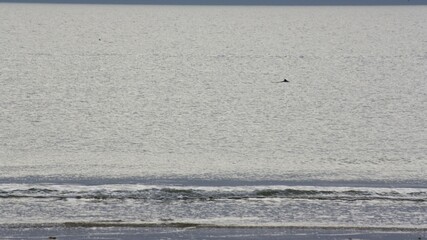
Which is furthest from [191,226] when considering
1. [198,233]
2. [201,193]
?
[201,193]

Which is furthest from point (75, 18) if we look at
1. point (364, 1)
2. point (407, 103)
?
point (407, 103)

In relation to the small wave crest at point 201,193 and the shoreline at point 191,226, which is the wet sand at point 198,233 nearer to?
the shoreline at point 191,226

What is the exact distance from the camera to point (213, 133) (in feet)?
24.3

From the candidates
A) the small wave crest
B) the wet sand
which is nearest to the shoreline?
the wet sand

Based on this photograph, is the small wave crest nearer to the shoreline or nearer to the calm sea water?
the calm sea water

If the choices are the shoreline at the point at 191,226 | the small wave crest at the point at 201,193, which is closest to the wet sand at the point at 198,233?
the shoreline at the point at 191,226

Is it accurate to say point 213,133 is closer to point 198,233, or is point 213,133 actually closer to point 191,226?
point 191,226

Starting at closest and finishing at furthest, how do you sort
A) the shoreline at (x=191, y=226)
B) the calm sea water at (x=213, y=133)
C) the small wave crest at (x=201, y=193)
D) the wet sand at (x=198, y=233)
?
the wet sand at (x=198, y=233), the shoreline at (x=191, y=226), the calm sea water at (x=213, y=133), the small wave crest at (x=201, y=193)

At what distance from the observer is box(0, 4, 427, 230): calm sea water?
15.0 ft

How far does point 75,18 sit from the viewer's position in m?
24.9

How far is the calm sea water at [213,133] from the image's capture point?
180 inches

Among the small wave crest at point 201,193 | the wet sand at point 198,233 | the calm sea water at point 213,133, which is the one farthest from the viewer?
the small wave crest at point 201,193

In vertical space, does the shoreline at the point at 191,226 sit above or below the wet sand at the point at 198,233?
above

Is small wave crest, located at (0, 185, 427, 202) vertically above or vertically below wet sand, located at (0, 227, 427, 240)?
above
